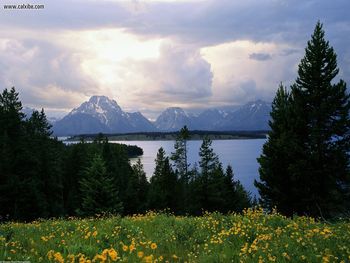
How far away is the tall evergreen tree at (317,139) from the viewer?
1061 inches

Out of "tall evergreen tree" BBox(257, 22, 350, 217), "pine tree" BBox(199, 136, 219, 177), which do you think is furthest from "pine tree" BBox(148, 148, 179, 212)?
"tall evergreen tree" BBox(257, 22, 350, 217)

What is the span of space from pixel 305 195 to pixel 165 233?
839 inches

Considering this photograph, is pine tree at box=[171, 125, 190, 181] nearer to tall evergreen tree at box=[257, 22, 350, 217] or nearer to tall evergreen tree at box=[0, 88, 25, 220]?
tall evergreen tree at box=[0, 88, 25, 220]

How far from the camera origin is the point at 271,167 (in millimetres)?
30344

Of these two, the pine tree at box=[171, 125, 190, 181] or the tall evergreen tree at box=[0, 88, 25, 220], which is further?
the pine tree at box=[171, 125, 190, 181]

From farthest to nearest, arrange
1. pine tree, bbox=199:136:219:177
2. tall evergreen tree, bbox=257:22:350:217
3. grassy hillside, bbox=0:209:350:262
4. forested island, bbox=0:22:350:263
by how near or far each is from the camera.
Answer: pine tree, bbox=199:136:219:177, tall evergreen tree, bbox=257:22:350:217, forested island, bbox=0:22:350:263, grassy hillside, bbox=0:209:350:262

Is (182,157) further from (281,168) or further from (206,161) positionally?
(281,168)

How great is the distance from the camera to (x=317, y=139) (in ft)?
90.1

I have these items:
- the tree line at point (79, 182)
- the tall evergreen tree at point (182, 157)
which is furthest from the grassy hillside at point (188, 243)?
the tall evergreen tree at point (182, 157)

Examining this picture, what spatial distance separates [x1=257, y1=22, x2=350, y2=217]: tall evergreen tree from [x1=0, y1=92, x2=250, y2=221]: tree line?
1463 cm

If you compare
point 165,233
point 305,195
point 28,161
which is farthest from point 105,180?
point 165,233

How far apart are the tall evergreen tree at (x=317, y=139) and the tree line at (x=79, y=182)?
48.0 feet

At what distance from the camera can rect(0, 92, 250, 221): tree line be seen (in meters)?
37.0

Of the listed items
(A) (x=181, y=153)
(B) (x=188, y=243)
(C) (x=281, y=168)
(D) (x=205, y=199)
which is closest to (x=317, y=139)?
(C) (x=281, y=168)
